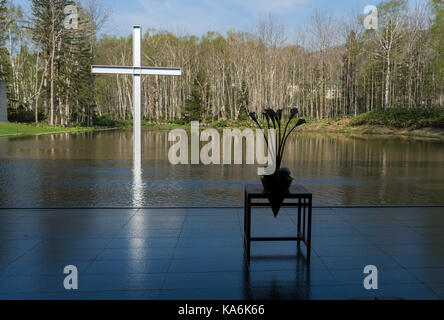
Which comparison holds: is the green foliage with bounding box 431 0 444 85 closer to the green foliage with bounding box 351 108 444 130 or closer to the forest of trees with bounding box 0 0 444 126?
the forest of trees with bounding box 0 0 444 126

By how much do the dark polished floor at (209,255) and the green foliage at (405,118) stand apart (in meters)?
28.7

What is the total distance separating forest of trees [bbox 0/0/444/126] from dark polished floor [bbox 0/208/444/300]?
113 ft

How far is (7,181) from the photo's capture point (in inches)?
347

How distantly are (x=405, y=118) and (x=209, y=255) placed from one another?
3363 centimetres

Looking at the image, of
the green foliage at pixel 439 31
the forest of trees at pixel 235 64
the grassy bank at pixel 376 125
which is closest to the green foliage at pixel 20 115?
the forest of trees at pixel 235 64

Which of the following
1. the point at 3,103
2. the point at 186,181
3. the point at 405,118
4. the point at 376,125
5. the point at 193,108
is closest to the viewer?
the point at 186,181

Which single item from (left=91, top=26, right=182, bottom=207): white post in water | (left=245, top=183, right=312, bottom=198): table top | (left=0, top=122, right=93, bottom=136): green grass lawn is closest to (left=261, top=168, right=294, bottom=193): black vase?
(left=245, top=183, right=312, bottom=198): table top

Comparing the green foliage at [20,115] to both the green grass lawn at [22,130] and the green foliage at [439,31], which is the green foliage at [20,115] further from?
the green foliage at [439,31]

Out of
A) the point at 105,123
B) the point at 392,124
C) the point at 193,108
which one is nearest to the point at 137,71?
the point at 392,124

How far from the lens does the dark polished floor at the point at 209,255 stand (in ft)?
9.73

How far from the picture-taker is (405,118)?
32625 millimetres

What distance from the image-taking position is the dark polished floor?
2965 mm

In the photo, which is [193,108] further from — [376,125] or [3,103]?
[376,125]
